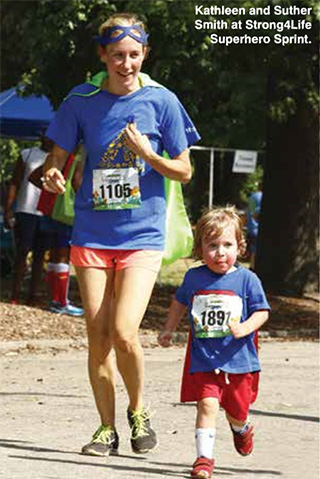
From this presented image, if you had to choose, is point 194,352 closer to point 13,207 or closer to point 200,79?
point 13,207

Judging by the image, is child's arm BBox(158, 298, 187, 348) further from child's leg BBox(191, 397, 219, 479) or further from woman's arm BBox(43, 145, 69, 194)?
woman's arm BBox(43, 145, 69, 194)

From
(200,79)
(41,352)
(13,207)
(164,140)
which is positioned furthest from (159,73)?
(164,140)

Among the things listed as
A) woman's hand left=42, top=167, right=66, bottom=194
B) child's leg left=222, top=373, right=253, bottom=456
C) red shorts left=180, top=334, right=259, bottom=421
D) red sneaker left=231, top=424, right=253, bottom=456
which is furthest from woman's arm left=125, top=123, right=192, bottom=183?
red sneaker left=231, top=424, right=253, bottom=456

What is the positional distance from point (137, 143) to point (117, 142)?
21 centimetres

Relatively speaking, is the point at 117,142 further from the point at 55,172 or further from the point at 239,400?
the point at 239,400

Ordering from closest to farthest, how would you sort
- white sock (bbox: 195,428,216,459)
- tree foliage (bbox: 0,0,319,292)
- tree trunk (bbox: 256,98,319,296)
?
white sock (bbox: 195,428,216,459)
tree foliage (bbox: 0,0,319,292)
tree trunk (bbox: 256,98,319,296)

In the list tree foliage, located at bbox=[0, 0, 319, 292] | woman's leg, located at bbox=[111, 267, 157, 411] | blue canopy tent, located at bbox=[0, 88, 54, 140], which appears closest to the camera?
woman's leg, located at bbox=[111, 267, 157, 411]

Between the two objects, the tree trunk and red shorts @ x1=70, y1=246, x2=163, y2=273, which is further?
the tree trunk

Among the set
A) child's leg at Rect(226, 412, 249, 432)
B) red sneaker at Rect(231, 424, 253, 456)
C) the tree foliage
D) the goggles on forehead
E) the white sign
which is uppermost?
the tree foliage

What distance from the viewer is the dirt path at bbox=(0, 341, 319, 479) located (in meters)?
7.11

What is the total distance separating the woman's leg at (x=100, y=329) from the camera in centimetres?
738

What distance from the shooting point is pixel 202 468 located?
673 cm

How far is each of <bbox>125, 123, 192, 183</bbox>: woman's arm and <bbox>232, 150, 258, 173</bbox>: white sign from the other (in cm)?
2278

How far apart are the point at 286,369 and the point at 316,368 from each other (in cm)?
33
